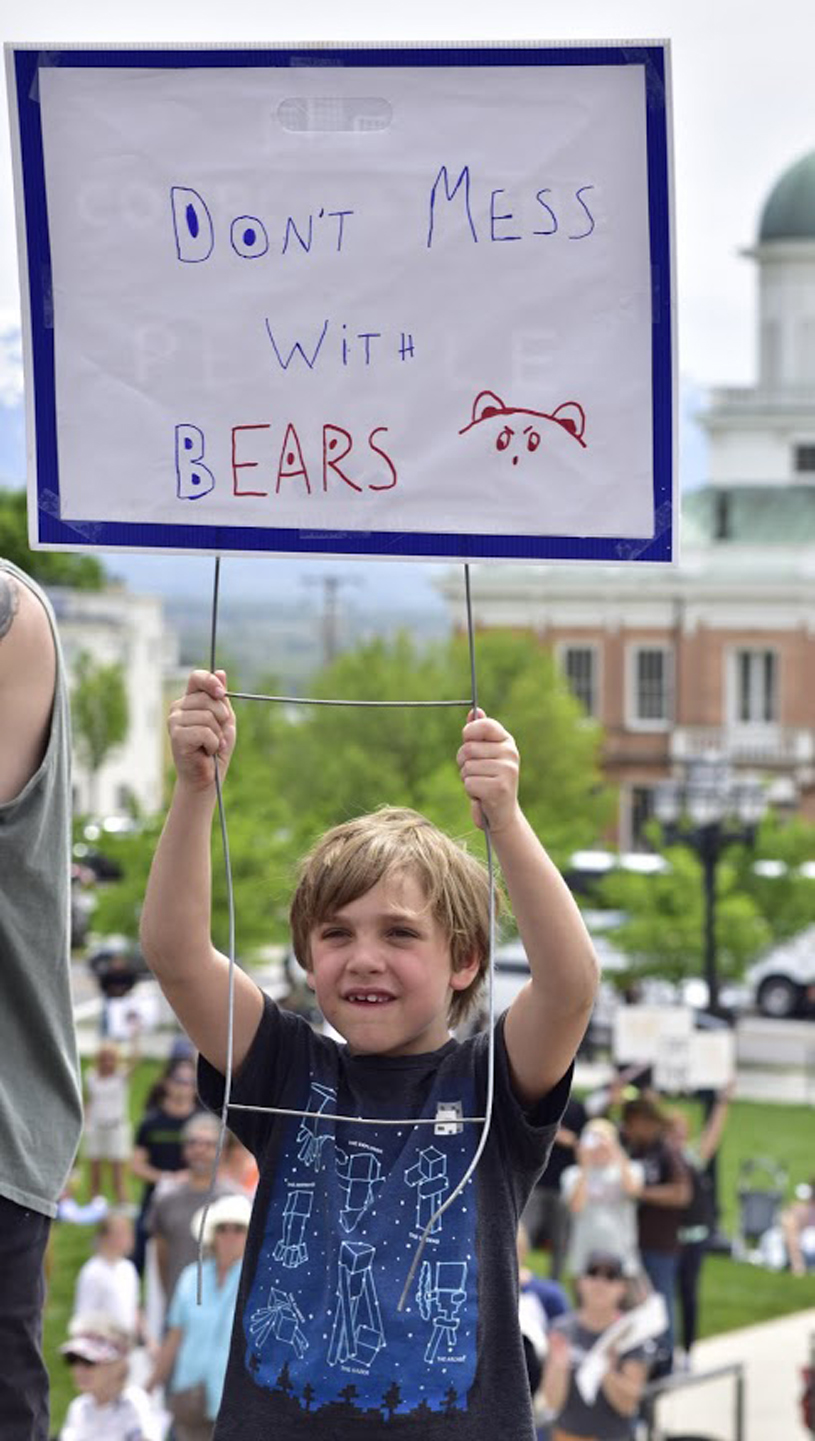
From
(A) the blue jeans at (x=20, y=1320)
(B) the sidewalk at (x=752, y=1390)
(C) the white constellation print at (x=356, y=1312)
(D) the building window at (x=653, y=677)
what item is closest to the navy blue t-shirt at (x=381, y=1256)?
(C) the white constellation print at (x=356, y=1312)

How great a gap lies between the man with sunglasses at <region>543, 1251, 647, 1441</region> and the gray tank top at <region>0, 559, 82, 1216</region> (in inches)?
193

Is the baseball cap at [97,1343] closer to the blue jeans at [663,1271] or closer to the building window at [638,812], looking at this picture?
the blue jeans at [663,1271]

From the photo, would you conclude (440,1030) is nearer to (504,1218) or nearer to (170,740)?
(504,1218)

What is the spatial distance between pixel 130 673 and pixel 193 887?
54858 millimetres

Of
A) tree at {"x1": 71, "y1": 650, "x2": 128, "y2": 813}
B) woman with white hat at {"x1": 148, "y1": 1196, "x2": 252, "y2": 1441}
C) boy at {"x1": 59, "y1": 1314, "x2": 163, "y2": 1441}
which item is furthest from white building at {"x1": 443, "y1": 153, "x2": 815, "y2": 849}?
boy at {"x1": 59, "y1": 1314, "x2": 163, "y2": 1441}

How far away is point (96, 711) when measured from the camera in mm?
51250

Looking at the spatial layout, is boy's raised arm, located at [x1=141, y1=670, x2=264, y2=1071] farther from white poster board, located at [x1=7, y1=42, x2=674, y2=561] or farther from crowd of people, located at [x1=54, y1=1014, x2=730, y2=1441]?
crowd of people, located at [x1=54, y1=1014, x2=730, y2=1441]

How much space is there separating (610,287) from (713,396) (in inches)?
2348

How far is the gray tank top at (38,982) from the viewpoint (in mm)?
2857

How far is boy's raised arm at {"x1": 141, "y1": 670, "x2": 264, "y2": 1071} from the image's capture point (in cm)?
287

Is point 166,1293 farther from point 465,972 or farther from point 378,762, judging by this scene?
point 378,762

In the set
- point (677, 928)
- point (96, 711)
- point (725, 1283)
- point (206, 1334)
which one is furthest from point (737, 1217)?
point (96, 711)

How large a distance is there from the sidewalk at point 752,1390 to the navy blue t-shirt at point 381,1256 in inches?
202

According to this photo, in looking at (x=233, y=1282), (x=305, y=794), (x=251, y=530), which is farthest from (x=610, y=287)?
(x=305, y=794)
